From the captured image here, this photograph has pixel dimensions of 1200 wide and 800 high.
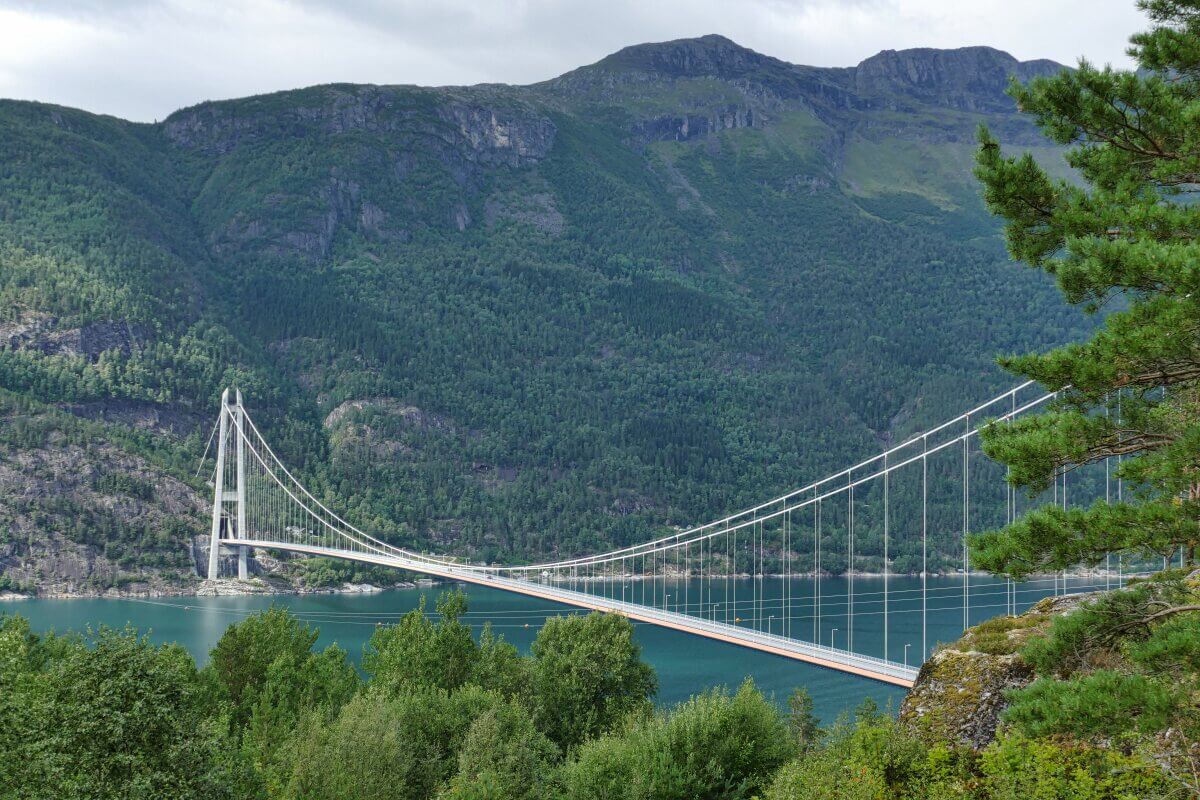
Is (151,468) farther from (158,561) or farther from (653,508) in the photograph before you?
(653,508)

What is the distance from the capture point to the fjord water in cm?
4188

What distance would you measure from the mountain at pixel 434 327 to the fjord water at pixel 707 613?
11.8 meters

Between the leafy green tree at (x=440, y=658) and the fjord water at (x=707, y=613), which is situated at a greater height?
the leafy green tree at (x=440, y=658)

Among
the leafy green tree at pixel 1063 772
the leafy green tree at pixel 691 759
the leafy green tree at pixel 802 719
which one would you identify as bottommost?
the leafy green tree at pixel 802 719

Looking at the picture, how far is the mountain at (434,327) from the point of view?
90.9 metres

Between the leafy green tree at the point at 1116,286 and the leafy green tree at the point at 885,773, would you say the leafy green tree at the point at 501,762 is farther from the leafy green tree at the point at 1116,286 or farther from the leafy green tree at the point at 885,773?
the leafy green tree at the point at 1116,286

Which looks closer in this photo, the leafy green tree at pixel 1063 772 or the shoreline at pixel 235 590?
the leafy green tree at pixel 1063 772

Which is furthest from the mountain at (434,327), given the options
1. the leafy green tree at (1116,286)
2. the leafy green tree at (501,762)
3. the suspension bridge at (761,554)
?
the leafy green tree at (1116,286)

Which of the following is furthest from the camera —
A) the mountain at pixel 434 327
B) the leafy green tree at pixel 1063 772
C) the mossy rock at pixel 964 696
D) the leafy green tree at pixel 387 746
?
the mountain at pixel 434 327

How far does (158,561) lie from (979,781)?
238 feet

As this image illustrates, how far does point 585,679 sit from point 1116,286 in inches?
734

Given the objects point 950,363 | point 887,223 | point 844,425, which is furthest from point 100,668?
point 887,223

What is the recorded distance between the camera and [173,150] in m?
170

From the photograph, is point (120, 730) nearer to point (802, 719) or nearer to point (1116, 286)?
point (1116, 286)
